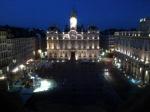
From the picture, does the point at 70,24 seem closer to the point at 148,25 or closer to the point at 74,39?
the point at 74,39

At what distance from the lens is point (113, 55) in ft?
282

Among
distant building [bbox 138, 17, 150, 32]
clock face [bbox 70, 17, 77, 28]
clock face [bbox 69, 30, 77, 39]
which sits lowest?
clock face [bbox 69, 30, 77, 39]

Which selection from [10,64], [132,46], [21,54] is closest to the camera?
[10,64]

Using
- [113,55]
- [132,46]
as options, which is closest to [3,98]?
[132,46]

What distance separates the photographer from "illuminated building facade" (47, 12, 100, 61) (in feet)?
305

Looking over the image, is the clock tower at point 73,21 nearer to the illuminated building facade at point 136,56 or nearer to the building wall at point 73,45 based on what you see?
the building wall at point 73,45

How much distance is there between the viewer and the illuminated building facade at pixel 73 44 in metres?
92.9

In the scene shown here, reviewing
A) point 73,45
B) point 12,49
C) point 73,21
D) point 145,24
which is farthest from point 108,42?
point 12,49

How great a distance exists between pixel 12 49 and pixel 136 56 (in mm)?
21160

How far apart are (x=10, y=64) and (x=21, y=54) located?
12.1 meters

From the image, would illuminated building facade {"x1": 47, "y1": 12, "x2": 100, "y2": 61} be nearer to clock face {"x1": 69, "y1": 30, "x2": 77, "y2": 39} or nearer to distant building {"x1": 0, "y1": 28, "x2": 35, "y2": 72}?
clock face {"x1": 69, "y1": 30, "x2": 77, "y2": 39}

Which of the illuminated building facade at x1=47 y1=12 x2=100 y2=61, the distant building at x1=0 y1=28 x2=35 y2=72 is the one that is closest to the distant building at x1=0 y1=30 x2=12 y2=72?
the distant building at x1=0 y1=28 x2=35 y2=72

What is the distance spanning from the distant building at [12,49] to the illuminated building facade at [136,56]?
1933 centimetres

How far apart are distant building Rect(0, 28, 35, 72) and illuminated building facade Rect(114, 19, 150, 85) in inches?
761
